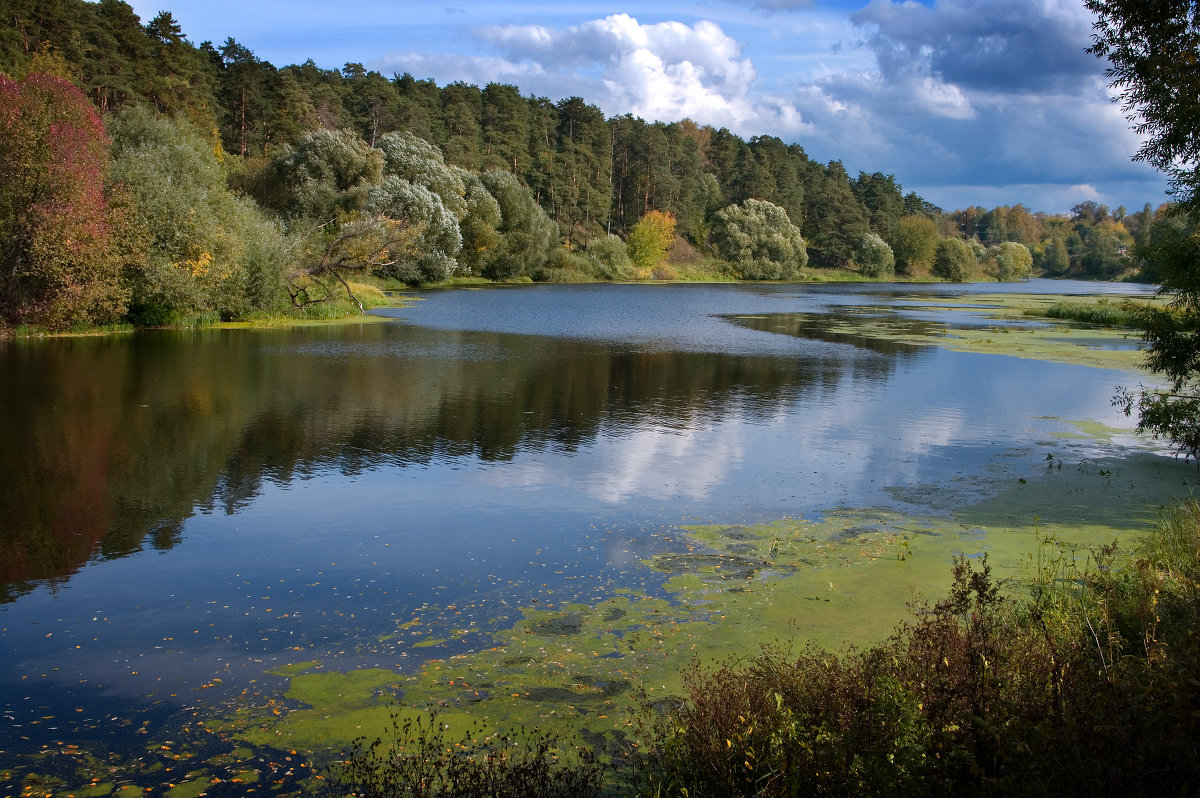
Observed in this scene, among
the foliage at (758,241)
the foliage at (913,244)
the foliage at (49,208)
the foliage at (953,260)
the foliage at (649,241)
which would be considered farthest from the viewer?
the foliage at (953,260)

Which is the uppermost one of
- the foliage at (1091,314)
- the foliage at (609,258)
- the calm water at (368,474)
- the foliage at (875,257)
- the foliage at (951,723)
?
the foliage at (875,257)

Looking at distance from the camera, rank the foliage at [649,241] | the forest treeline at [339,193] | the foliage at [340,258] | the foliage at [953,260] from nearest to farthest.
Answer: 1. the forest treeline at [339,193]
2. the foliage at [340,258]
3. the foliage at [649,241]
4. the foliage at [953,260]

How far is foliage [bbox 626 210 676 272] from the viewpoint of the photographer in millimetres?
95250

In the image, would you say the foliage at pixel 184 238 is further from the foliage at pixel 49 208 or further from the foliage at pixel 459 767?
the foliage at pixel 459 767

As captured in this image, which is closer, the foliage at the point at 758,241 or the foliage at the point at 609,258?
the foliage at the point at 609,258

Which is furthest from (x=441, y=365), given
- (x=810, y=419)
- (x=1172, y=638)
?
(x=1172, y=638)

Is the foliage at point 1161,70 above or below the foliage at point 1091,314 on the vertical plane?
above

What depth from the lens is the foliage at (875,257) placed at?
4680 inches

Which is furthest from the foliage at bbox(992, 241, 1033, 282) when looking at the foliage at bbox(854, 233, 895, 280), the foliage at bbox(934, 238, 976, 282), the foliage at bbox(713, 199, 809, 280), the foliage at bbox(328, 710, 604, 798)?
the foliage at bbox(328, 710, 604, 798)

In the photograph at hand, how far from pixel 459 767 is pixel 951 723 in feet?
9.30

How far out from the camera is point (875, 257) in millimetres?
118875

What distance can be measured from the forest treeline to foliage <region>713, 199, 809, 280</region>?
A: 0.97 ft

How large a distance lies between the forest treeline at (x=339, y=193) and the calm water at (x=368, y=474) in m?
3.39

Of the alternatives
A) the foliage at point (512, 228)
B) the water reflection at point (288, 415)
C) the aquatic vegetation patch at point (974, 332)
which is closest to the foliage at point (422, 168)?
the foliage at point (512, 228)
